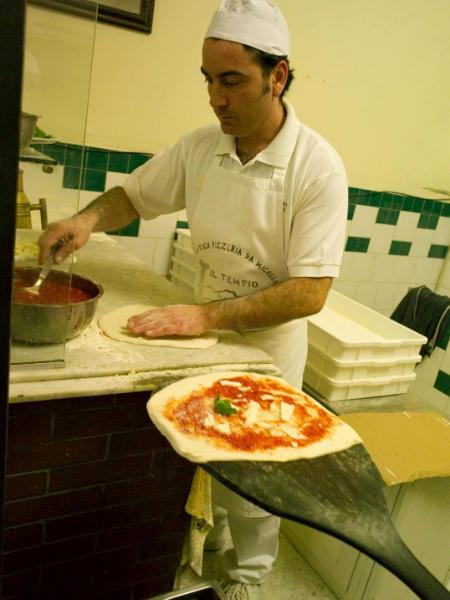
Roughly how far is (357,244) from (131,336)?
7.39ft

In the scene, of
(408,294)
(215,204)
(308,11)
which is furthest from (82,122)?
(408,294)

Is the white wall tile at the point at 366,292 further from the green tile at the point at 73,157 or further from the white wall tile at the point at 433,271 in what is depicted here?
the green tile at the point at 73,157

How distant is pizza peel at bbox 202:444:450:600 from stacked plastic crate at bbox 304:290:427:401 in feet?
3.46

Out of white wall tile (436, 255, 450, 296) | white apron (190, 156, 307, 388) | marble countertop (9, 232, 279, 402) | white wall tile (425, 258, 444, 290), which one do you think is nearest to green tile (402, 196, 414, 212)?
white wall tile (425, 258, 444, 290)

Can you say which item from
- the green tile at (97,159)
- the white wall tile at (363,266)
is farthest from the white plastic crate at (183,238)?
the white wall tile at (363,266)

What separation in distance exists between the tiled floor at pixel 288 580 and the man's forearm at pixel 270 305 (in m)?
1.24

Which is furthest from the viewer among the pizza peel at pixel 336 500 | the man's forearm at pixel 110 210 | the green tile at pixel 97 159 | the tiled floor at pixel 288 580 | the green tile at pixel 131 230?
the green tile at pixel 131 230

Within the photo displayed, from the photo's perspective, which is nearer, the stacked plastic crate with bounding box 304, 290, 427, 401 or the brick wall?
the brick wall

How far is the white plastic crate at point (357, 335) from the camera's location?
2098 millimetres

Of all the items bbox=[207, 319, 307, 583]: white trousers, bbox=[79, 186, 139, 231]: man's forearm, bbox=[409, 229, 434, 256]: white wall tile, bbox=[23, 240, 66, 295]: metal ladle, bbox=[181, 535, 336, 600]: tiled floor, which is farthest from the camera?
bbox=[409, 229, 434, 256]: white wall tile

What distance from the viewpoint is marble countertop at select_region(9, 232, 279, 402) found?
1.04m

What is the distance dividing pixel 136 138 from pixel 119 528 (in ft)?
5.83

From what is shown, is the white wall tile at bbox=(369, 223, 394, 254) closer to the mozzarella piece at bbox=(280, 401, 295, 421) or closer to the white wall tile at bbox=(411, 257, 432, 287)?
the white wall tile at bbox=(411, 257, 432, 287)

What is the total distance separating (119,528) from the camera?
4.64ft
